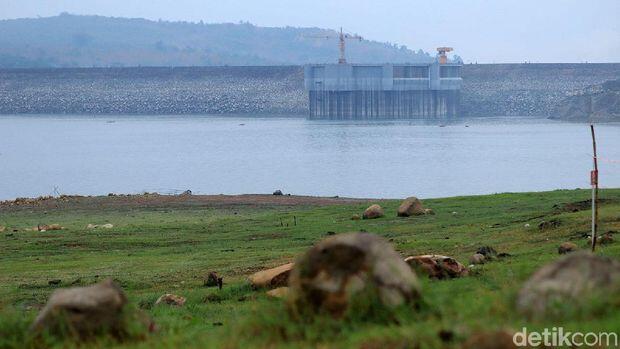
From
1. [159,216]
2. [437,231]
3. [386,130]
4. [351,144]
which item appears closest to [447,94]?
[386,130]

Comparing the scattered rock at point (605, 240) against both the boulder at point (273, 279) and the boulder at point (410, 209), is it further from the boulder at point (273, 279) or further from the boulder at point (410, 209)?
the boulder at point (410, 209)

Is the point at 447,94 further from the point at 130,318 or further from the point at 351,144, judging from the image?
the point at 130,318

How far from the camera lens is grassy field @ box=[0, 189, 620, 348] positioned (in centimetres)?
789

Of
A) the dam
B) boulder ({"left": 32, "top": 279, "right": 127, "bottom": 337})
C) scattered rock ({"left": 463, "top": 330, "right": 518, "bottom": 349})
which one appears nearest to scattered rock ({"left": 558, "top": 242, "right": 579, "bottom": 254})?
boulder ({"left": 32, "top": 279, "right": 127, "bottom": 337})

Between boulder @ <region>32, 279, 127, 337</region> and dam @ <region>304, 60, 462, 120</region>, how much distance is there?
158829 millimetres

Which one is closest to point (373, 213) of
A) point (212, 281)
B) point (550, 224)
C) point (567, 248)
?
point (550, 224)

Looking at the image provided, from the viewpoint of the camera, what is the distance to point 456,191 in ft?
177

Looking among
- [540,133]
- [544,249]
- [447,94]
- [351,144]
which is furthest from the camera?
[447,94]

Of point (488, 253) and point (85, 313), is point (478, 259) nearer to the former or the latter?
point (488, 253)

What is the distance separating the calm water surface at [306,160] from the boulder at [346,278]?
2749 centimetres

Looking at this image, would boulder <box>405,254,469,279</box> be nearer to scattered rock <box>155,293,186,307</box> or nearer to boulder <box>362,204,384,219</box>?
scattered rock <box>155,293,186,307</box>

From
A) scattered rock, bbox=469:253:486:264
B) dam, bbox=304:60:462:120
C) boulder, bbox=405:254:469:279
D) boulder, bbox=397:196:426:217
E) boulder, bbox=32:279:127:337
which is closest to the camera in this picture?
boulder, bbox=32:279:127:337

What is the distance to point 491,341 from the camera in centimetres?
686

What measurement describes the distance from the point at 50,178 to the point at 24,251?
47389 millimetres
